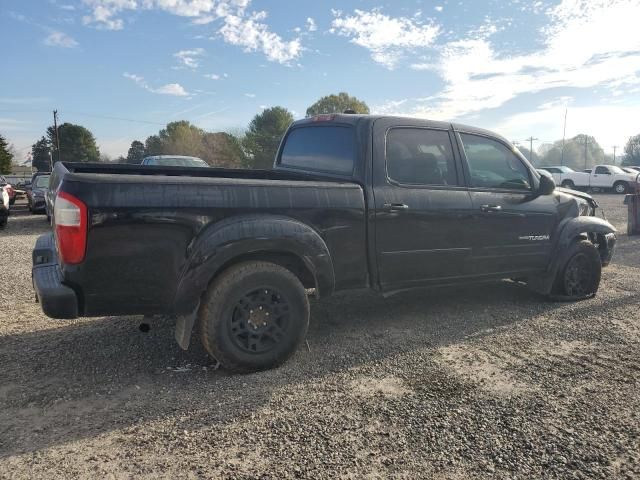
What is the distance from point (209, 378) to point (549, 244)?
12.3 feet

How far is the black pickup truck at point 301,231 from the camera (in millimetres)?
2877

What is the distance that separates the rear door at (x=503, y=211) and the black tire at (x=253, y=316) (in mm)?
1932


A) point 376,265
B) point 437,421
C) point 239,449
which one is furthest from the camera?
point 376,265

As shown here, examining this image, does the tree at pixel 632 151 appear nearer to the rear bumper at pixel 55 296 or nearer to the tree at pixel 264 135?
the tree at pixel 264 135

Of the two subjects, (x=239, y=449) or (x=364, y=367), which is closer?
(x=239, y=449)

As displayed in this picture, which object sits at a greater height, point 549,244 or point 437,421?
point 549,244

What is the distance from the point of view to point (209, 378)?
3.30 metres

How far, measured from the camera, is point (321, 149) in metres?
4.42

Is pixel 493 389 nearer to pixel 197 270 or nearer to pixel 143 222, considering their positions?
pixel 197 270

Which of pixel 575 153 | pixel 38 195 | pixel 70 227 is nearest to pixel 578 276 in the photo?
pixel 70 227

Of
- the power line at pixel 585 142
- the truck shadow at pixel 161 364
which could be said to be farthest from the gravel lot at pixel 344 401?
the power line at pixel 585 142

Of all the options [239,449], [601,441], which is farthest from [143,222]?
[601,441]

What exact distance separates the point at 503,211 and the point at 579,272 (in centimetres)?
150

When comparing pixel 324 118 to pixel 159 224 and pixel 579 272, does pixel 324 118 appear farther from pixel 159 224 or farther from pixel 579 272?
pixel 579 272
